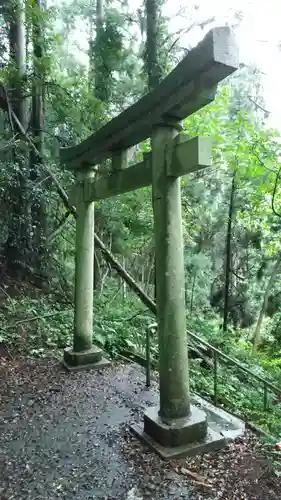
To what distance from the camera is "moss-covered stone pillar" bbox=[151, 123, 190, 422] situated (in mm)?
3316

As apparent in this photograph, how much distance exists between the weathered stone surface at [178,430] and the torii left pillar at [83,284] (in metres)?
2.08

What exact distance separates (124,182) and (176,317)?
65.5 inches

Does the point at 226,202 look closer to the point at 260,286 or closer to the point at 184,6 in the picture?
the point at 260,286

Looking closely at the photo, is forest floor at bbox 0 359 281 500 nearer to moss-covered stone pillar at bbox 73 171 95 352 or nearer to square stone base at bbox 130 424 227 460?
square stone base at bbox 130 424 227 460

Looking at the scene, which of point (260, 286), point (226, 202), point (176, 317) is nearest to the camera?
point (176, 317)

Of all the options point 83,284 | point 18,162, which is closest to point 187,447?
point 83,284

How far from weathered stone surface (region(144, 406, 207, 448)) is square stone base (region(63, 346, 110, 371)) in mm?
2025

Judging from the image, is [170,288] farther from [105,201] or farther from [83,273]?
[105,201]

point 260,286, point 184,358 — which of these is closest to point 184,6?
point 184,358

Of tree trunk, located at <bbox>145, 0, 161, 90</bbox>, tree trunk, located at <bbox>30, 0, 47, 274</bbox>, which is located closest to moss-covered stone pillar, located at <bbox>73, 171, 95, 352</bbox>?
tree trunk, located at <bbox>30, 0, 47, 274</bbox>

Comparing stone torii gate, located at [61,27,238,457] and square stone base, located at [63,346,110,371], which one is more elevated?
stone torii gate, located at [61,27,238,457]

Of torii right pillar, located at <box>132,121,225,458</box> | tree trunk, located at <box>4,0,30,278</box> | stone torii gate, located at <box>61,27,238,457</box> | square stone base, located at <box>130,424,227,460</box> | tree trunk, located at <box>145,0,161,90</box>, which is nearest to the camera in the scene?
A: stone torii gate, located at <box>61,27,238,457</box>

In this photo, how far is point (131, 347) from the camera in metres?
6.39

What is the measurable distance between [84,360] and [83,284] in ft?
3.61
